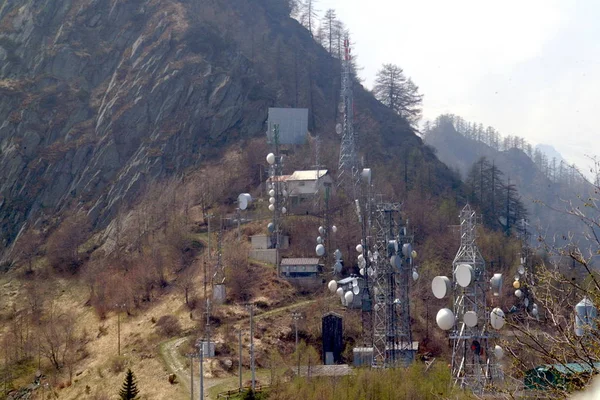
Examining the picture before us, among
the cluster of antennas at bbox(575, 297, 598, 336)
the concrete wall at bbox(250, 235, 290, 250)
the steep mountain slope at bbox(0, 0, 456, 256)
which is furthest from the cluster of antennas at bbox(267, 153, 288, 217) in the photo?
the cluster of antennas at bbox(575, 297, 598, 336)

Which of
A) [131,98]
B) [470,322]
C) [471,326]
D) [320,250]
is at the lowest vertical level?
[471,326]

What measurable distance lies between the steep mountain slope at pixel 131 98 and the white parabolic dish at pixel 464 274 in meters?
36.0

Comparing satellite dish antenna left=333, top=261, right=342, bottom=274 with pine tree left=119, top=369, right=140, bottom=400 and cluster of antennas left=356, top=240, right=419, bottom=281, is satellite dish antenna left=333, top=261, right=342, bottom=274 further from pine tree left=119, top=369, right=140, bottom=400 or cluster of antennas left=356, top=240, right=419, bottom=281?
pine tree left=119, top=369, right=140, bottom=400

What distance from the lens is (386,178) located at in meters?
59.7

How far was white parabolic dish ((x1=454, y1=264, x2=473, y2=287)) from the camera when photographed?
27892 millimetres

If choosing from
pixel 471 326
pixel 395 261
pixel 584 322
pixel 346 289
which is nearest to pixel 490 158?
pixel 346 289

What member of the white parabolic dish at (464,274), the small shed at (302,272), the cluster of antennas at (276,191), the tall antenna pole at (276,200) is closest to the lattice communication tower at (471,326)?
the white parabolic dish at (464,274)

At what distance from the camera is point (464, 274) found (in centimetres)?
2800

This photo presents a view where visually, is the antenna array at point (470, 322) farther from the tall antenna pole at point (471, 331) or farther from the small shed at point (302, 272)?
the small shed at point (302, 272)

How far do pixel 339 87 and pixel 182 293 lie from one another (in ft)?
128

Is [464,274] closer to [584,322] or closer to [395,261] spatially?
[395,261]

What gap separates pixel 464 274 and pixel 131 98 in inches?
1812

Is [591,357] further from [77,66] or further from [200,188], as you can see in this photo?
[77,66]

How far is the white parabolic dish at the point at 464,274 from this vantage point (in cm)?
2789
